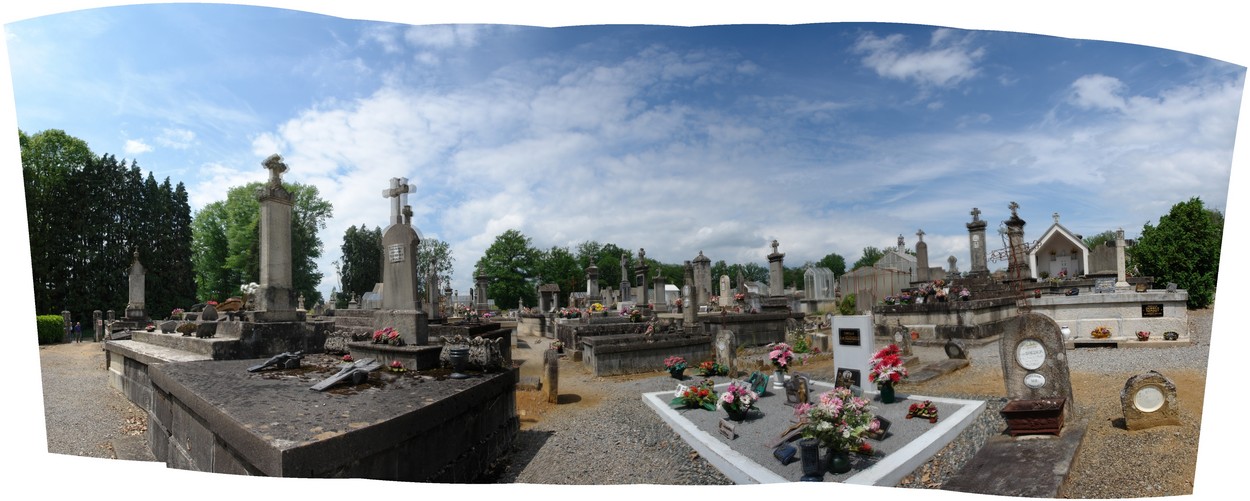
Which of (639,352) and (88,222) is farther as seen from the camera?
(639,352)

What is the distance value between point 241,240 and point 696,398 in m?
10.8

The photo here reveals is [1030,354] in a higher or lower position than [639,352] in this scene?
higher

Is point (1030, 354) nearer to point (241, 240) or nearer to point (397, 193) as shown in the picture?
→ point (397, 193)

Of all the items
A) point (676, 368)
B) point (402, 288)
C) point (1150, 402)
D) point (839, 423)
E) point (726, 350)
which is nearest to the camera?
point (839, 423)

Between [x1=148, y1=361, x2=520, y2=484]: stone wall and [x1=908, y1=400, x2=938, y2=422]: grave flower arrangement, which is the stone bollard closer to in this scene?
[x1=148, y1=361, x2=520, y2=484]: stone wall

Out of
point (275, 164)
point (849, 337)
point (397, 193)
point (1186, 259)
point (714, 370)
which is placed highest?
point (275, 164)

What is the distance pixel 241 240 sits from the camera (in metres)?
A: 11.4

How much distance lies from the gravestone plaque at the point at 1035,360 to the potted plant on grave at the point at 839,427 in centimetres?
229

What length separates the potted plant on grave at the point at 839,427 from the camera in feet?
11.7

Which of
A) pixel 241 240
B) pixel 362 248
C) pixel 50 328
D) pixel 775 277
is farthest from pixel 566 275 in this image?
pixel 50 328

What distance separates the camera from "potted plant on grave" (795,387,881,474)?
3.58 m

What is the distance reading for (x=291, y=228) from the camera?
8.56 meters

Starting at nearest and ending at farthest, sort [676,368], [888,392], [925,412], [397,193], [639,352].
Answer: [925,412]
[397,193]
[888,392]
[676,368]
[639,352]

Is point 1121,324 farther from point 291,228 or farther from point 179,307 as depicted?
point 179,307
